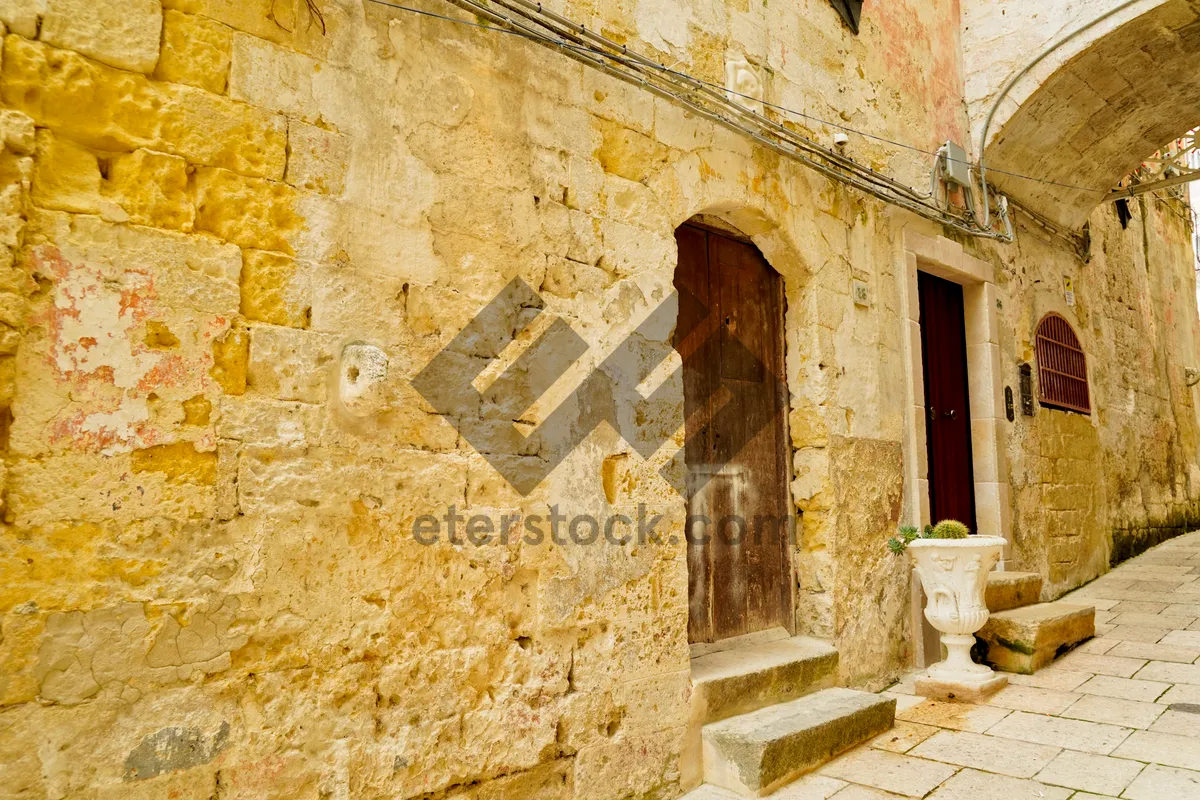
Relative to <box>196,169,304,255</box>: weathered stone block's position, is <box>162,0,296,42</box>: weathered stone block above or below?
above

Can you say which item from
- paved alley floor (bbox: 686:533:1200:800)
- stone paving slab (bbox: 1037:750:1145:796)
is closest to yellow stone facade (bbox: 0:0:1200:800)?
paved alley floor (bbox: 686:533:1200:800)

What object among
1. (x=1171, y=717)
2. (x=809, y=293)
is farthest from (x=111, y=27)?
(x=1171, y=717)

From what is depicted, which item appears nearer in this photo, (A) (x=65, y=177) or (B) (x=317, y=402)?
(A) (x=65, y=177)

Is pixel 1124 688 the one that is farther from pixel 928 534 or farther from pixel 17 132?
pixel 17 132

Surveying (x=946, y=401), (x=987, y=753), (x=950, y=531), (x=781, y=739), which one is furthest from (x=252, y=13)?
(x=946, y=401)

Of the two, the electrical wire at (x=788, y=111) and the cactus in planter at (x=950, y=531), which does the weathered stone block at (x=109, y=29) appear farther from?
the cactus in planter at (x=950, y=531)

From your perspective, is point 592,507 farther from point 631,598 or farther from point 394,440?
point 394,440

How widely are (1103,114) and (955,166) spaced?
137cm

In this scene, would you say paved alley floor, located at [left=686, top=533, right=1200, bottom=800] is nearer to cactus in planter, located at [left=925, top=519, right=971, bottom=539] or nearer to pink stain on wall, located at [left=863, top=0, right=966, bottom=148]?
cactus in planter, located at [left=925, top=519, right=971, bottom=539]

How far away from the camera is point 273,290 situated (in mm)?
2010

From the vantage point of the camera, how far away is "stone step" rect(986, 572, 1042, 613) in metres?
4.34

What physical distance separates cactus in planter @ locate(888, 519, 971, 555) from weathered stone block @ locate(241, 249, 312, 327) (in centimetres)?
310

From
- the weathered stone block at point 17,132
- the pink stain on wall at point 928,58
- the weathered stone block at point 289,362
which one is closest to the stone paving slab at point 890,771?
the weathered stone block at point 289,362

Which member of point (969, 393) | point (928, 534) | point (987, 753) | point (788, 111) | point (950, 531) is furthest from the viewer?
point (969, 393)
